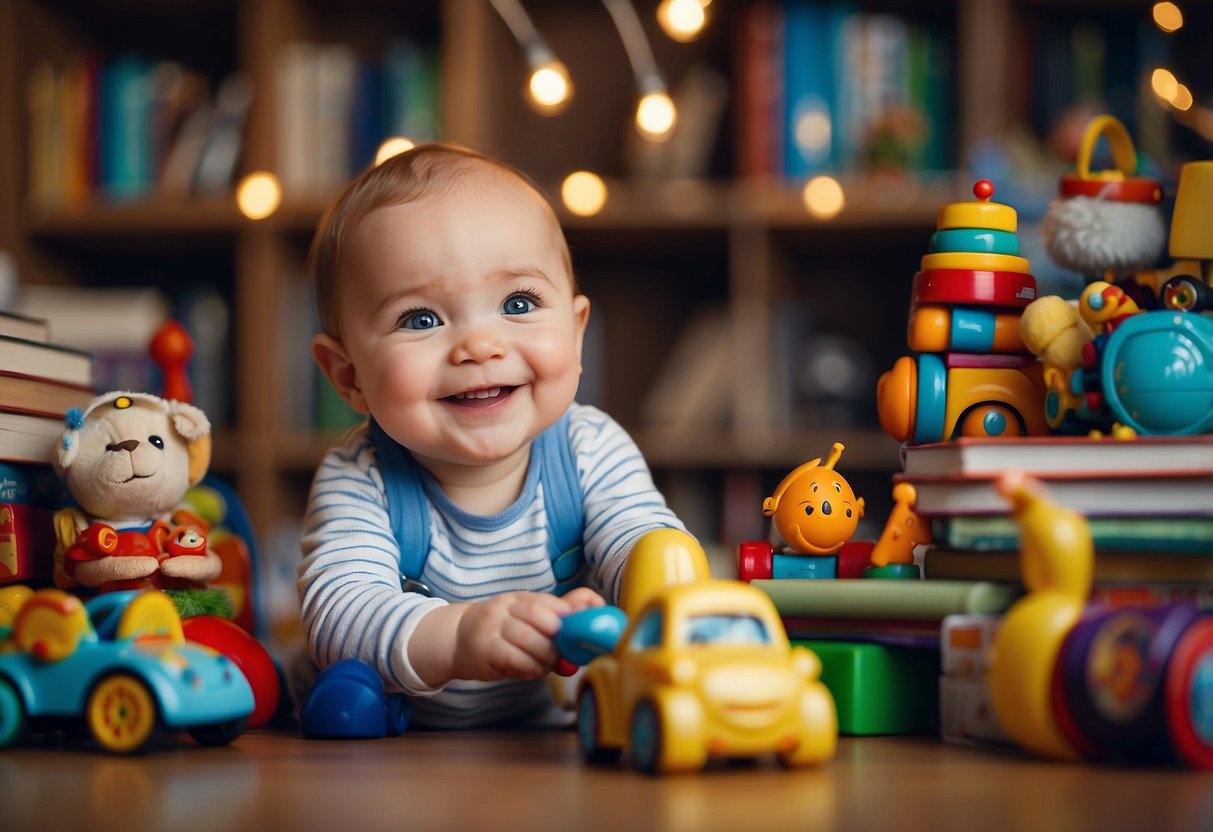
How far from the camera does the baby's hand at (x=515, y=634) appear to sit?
2.64 feet

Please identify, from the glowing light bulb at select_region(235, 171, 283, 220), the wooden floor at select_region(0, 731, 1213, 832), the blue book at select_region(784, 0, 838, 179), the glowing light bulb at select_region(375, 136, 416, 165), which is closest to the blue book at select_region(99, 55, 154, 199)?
the glowing light bulb at select_region(235, 171, 283, 220)

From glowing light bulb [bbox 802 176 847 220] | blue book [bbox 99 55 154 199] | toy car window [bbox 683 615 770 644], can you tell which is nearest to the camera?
toy car window [bbox 683 615 770 644]

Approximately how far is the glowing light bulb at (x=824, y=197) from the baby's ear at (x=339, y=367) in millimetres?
1442

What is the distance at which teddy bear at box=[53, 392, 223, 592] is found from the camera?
939 millimetres

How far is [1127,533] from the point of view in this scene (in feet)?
2.51

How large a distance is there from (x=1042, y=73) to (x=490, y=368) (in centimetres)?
191

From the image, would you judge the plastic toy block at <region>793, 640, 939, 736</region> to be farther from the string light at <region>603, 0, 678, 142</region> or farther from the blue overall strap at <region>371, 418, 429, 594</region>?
the string light at <region>603, 0, 678, 142</region>

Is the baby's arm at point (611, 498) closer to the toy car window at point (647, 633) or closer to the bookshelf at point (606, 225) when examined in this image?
the toy car window at point (647, 633)

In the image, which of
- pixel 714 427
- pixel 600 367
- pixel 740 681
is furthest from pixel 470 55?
pixel 740 681

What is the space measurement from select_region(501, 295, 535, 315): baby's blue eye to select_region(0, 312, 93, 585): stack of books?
1.25 feet

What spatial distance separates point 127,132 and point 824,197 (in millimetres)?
1426

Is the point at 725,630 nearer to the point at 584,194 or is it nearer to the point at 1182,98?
the point at 1182,98

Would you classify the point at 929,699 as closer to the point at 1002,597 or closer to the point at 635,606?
the point at 1002,597

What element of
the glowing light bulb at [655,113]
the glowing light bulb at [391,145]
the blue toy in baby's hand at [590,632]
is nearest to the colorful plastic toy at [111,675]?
the blue toy in baby's hand at [590,632]
